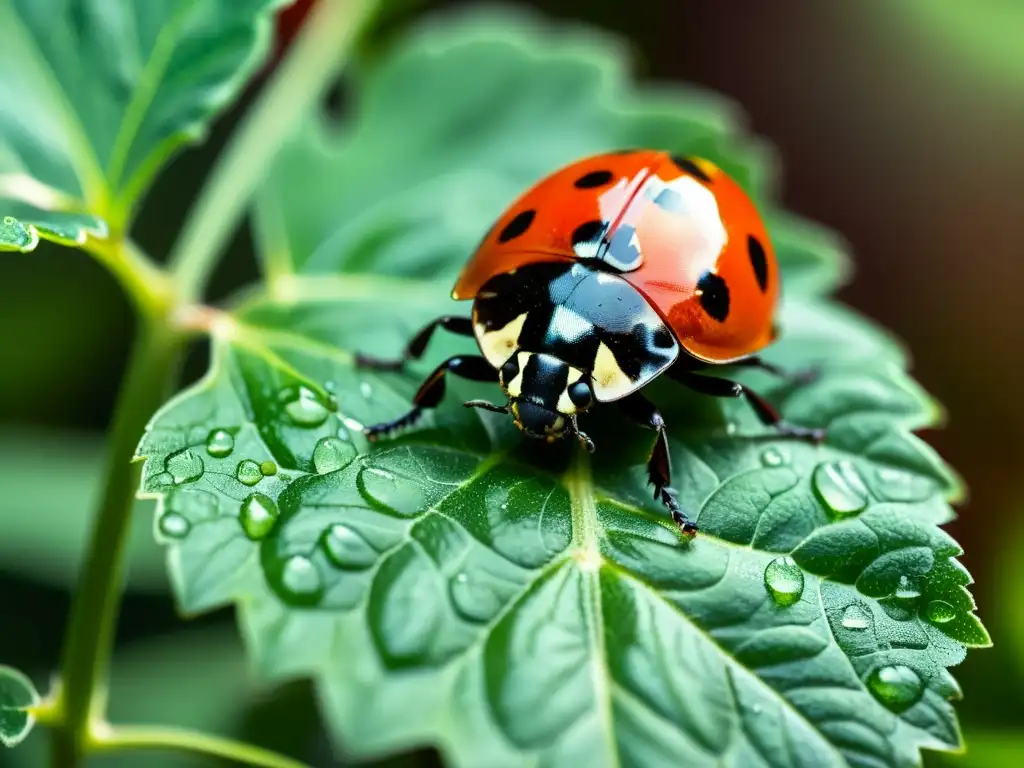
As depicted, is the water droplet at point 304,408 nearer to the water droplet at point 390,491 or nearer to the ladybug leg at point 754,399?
the water droplet at point 390,491

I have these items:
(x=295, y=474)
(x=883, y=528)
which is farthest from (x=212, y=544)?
(x=883, y=528)

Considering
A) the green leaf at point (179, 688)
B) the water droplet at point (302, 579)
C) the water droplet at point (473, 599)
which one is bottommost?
the green leaf at point (179, 688)

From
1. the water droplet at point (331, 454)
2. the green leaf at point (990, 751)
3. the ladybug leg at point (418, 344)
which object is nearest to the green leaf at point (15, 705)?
the water droplet at point (331, 454)

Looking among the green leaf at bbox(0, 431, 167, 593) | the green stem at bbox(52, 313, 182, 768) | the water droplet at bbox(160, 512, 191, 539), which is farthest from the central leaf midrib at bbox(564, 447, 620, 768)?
the green leaf at bbox(0, 431, 167, 593)

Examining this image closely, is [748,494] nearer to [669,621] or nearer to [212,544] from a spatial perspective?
[669,621]

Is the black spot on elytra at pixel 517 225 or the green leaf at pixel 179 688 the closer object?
the black spot on elytra at pixel 517 225

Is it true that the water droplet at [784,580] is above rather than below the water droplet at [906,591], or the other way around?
below
